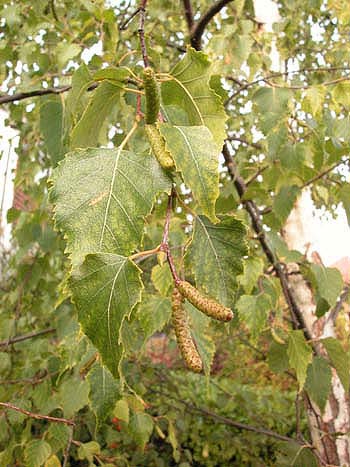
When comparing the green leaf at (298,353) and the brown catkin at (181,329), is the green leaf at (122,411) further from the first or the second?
the brown catkin at (181,329)

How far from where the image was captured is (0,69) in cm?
161

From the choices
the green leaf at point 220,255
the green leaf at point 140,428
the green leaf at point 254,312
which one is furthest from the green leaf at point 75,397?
the green leaf at point 220,255

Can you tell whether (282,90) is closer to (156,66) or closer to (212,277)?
(156,66)

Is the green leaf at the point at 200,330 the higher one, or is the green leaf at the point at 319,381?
the green leaf at the point at 200,330

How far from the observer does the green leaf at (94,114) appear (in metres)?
0.57

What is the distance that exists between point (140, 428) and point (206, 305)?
915mm

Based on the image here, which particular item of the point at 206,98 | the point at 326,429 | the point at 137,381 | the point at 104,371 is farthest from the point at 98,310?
the point at 137,381

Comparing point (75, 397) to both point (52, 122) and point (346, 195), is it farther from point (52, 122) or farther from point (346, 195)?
point (346, 195)

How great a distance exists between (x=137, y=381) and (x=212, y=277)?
152 cm

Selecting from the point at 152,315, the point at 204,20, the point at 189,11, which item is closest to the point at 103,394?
the point at 152,315

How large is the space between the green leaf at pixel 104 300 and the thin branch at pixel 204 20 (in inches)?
29.0

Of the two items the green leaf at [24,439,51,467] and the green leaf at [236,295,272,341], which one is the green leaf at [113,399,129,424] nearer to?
the green leaf at [24,439,51,467]

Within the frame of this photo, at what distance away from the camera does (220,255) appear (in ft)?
1.90

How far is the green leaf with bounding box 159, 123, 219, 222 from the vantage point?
471 mm
